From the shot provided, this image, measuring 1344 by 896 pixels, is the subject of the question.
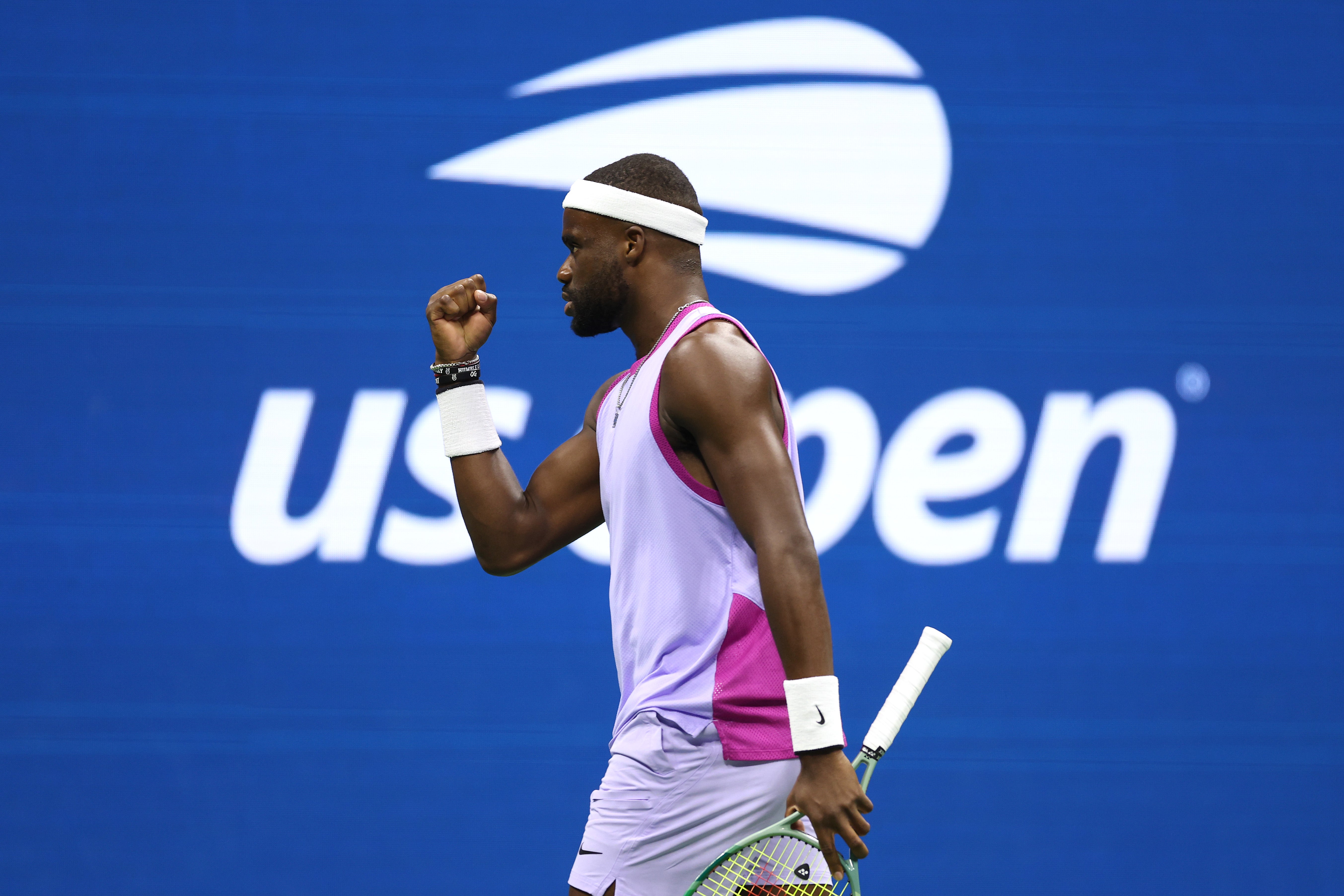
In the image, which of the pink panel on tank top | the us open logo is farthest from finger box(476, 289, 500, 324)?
the us open logo

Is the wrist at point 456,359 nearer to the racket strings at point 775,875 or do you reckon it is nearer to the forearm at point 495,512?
the forearm at point 495,512

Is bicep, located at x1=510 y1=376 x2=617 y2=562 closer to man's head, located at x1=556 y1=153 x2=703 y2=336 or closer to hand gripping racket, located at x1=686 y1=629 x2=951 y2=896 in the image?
man's head, located at x1=556 y1=153 x2=703 y2=336

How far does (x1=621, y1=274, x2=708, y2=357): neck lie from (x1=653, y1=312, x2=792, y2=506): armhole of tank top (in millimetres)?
151

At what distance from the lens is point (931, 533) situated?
12.4 ft

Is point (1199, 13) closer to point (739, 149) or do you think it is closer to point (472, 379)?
point (739, 149)

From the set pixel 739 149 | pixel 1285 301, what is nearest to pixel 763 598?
pixel 739 149

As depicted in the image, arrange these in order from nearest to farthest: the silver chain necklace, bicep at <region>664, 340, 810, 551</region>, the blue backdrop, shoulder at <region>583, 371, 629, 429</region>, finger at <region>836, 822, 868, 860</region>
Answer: finger at <region>836, 822, 868, 860</region>, bicep at <region>664, 340, 810, 551</region>, the silver chain necklace, shoulder at <region>583, 371, 629, 429</region>, the blue backdrop

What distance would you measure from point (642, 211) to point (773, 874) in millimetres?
1133

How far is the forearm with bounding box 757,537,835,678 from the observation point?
190 cm

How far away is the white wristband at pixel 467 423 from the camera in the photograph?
2420 mm

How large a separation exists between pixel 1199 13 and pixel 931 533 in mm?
1744

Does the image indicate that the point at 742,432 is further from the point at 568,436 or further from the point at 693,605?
the point at 568,436

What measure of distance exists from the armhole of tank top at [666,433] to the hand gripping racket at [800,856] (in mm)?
377

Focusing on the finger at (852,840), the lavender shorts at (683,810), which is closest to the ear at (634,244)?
the lavender shorts at (683,810)
